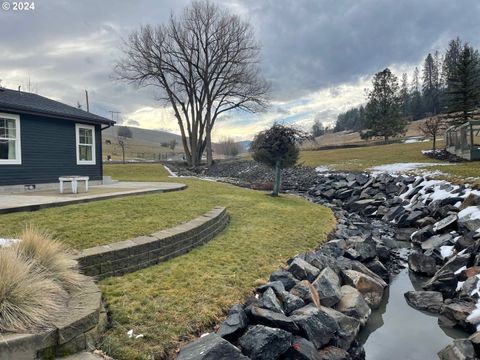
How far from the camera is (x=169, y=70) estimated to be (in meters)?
28.9

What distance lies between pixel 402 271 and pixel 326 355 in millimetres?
3699

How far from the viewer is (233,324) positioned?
11.0 feet

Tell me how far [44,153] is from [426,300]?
1159 centimetres

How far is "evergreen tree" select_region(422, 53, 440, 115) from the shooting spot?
224ft

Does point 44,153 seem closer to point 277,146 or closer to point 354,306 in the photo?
point 277,146

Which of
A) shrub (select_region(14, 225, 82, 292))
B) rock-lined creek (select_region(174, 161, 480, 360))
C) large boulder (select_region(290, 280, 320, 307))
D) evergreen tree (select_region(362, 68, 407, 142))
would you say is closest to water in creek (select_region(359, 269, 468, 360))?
rock-lined creek (select_region(174, 161, 480, 360))

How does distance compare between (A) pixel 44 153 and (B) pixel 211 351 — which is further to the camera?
(A) pixel 44 153

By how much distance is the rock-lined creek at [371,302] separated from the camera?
129 inches

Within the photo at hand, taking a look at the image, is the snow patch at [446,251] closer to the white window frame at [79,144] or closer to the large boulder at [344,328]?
the large boulder at [344,328]

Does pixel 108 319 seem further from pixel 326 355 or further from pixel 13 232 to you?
pixel 13 232

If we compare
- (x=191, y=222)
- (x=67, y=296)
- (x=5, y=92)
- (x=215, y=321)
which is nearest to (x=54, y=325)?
(x=67, y=296)

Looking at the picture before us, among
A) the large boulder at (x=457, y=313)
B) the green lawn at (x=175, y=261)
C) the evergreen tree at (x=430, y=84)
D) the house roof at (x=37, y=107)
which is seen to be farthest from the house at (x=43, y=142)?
the evergreen tree at (x=430, y=84)

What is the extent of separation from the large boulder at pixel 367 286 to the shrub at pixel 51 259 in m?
3.66

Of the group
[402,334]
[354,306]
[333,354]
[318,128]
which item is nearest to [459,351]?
[402,334]
